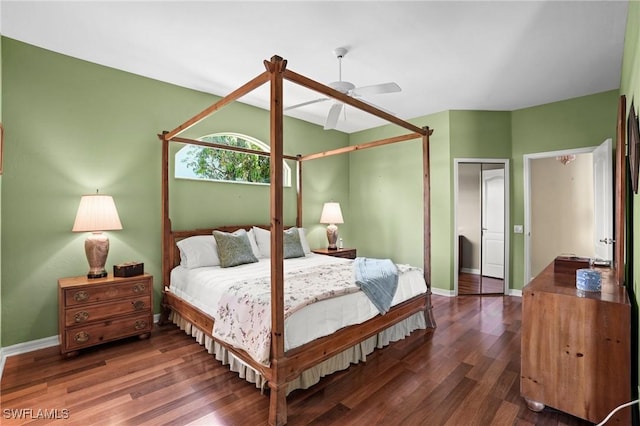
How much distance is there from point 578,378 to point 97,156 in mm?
4508

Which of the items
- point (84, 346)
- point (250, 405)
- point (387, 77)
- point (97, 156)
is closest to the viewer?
point (250, 405)

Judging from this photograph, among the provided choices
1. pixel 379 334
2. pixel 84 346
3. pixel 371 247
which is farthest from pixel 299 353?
pixel 371 247

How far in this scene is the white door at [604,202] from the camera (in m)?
3.54

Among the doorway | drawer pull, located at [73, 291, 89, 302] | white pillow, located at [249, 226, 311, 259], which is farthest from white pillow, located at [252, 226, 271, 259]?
the doorway

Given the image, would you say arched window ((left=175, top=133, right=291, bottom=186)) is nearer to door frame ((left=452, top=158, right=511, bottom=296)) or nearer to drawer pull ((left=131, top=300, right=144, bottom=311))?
drawer pull ((left=131, top=300, right=144, bottom=311))

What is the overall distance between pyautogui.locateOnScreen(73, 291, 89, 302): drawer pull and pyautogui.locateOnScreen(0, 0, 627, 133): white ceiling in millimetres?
2317

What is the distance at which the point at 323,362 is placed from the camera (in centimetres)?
244

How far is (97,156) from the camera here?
334 centimetres

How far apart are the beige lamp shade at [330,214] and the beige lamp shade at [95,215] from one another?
3127 millimetres

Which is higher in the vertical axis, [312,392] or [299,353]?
[299,353]

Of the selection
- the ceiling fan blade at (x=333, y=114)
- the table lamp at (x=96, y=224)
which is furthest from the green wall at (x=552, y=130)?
the table lamp at (x=96, y=224)

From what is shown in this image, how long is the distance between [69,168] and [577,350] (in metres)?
4.50

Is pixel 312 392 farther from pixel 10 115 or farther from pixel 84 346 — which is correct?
pixel 10 115

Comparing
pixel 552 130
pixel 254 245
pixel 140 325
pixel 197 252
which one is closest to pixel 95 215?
pixel 197 252
